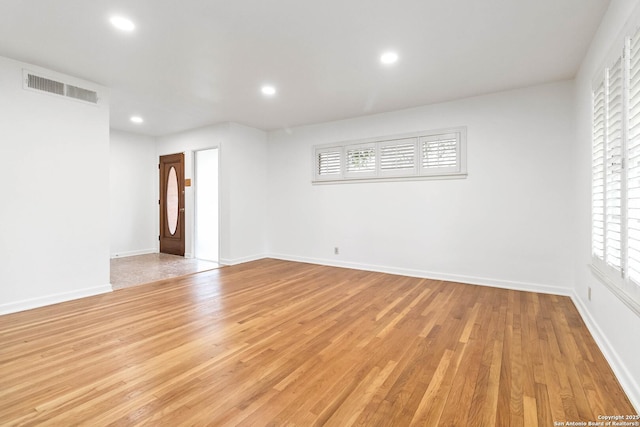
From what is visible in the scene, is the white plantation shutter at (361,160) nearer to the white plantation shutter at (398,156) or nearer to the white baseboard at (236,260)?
the white plantation shutter at (398,156)

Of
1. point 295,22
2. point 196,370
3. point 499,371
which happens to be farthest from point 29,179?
point 499,371

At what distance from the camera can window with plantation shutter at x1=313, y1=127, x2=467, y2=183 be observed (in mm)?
4570

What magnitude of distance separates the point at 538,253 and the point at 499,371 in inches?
101

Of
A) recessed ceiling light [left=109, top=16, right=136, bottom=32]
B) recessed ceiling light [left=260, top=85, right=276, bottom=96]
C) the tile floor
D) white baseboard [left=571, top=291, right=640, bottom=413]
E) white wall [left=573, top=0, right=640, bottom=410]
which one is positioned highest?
recessed ceiling light [left=260, top=85, right=276, bottom=96]

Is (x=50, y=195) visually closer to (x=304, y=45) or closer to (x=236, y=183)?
(x=236, y=183)

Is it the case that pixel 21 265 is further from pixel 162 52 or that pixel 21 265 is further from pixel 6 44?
pixel 162 52

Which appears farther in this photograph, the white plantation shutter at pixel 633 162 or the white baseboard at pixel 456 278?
the white baseboard at pixel 456 278

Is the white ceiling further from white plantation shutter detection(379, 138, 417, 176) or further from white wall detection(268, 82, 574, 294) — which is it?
white plantation shutter detection(379, 138, 417, 176)

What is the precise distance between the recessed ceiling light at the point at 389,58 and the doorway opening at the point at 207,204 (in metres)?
4.72

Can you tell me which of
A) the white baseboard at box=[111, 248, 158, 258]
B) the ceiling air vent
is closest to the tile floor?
the white baseboard at box=[111, 248, 158, 258]

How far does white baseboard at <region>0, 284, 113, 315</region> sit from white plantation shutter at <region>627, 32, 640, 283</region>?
5.23 m

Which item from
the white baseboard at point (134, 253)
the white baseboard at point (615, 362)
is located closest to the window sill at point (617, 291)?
the white baseboard at point (615, 362)

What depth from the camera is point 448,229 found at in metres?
4.60

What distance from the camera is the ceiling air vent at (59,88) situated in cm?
336
